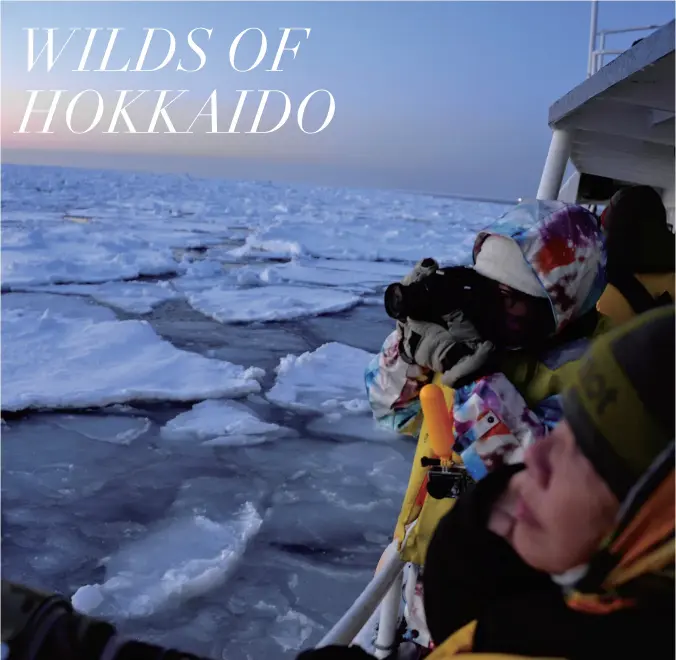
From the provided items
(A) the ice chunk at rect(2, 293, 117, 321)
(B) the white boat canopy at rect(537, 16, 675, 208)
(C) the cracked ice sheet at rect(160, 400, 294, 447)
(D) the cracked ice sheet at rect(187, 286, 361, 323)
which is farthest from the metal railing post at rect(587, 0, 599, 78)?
(A) the ice chunk at rect(2, 293, 117, 321)

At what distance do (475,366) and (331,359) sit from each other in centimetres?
436

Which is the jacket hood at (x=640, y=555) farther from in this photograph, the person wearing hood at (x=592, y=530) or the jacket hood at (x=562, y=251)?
the jacket hood at (x=562, y=251)

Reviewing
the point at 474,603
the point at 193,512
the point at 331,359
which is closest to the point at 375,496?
the point at 193,512

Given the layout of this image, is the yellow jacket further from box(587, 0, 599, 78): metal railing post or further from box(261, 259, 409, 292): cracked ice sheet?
box(261, 259, 409, 292): cracked ice sheet

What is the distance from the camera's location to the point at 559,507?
527 mm

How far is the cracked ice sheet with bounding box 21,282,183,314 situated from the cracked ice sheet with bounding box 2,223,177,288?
415 millimetres

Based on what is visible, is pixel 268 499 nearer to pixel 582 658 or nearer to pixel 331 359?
pixel 331 359

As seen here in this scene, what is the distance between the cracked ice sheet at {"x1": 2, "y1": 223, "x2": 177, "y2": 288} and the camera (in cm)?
909

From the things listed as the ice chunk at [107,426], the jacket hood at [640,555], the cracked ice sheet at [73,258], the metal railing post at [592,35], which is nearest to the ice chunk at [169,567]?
the ice chunk at [107,426]

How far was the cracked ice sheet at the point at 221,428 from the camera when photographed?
3797 mm

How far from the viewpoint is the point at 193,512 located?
9.80 ft

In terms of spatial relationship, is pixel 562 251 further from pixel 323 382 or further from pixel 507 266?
pixel 323 382

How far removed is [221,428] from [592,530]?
3.56 m

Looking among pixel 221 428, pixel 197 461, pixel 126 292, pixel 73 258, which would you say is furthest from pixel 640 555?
pixel 73 258
